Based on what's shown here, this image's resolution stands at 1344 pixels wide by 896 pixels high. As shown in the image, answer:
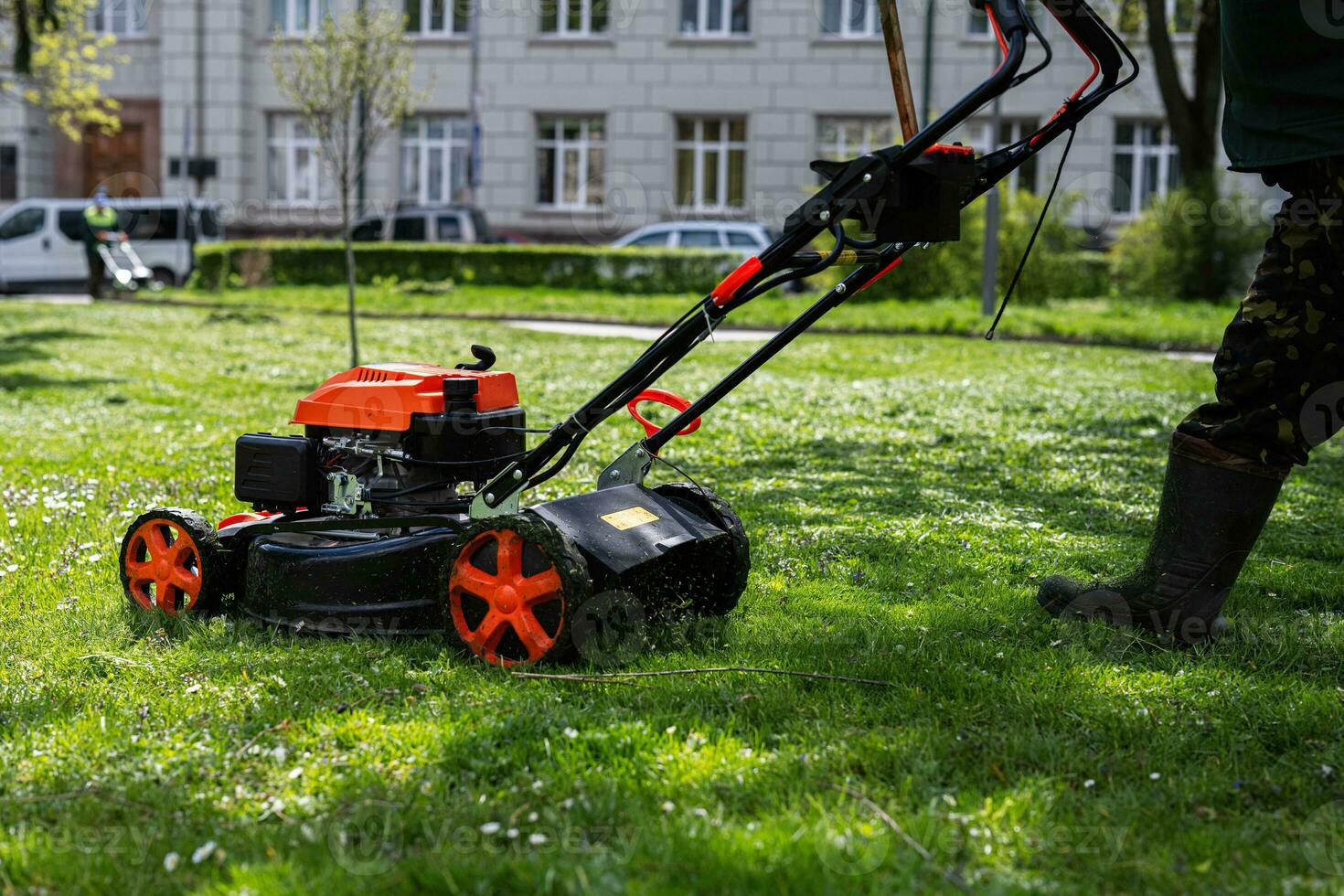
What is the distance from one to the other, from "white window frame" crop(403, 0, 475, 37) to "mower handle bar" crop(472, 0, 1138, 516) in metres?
28.3

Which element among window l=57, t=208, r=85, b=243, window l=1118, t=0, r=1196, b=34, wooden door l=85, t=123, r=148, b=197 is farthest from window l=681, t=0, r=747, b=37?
wooden door l=85, t=123, r=148, b=197

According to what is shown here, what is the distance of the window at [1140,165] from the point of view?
28.7m

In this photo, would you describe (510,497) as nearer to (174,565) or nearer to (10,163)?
(174,565)

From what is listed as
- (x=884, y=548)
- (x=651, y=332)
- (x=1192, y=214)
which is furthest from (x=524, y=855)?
(x=1192, y=214)

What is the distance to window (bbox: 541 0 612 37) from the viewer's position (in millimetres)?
29797

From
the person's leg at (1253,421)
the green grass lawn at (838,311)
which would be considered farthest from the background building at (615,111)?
the person's leg at (1253,421)

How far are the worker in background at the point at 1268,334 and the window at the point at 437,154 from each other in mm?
28175

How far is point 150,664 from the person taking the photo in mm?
3469

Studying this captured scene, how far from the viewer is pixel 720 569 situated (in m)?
3.84

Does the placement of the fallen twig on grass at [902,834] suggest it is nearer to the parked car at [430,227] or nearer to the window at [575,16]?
the parked car at [430,227]

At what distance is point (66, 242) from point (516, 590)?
23.2m

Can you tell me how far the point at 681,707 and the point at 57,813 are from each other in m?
1.24

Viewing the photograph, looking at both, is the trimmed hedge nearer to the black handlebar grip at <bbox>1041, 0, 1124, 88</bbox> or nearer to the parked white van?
the parked white van

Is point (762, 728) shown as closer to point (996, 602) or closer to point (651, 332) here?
point (996, 602)
